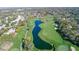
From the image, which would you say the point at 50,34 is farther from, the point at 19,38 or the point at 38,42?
the point at 19,38

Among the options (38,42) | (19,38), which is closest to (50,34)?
(38,42)

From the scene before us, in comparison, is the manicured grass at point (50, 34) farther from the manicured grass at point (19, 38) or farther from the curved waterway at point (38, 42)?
the manicured grass at point (19, 38)

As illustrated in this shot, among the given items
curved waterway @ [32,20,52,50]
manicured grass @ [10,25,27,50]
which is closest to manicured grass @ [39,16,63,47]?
curved waterway @ [32,20,52,50]

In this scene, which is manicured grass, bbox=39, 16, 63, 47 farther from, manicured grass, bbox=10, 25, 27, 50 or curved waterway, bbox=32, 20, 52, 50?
manicured grass, bbox=10, 25, 27, 50


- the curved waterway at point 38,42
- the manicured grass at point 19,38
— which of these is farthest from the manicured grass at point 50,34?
the manicured grass at point 19,38
